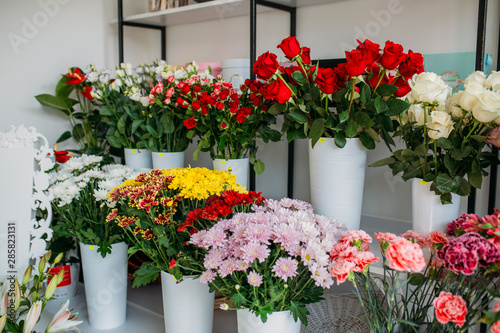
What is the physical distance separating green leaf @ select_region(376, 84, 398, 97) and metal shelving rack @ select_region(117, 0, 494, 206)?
1.02 feet

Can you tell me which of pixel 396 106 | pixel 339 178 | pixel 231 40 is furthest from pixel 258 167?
pixel 231 40

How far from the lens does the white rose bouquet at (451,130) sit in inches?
41.8

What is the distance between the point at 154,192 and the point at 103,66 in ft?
4.59

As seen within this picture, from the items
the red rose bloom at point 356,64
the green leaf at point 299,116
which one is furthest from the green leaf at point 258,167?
Answer: the red rose bloom at point 356,64

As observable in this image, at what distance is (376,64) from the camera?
4.03ft

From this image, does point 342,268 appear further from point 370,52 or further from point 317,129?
point 370,52

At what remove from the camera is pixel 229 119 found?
1.61 meters

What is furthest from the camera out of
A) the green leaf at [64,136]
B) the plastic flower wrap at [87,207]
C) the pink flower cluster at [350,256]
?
the green leaf at [64,136]

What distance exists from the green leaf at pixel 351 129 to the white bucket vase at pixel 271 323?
1.64 ft

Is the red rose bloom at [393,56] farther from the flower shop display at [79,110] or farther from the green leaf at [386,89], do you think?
the flower shop display at [79,110]

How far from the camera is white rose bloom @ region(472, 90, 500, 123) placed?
1.01 m

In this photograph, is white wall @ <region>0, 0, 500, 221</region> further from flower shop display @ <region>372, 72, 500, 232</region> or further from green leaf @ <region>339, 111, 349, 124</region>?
green leaf @ <region>339, 111, 349, 124</region>

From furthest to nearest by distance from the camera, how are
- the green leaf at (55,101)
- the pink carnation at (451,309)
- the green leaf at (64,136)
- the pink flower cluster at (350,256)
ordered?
the green leaf at (64,136) < the green leaf at (55,101) < the pink flower cluster at (350,256) < the pink carnation at (451,309)

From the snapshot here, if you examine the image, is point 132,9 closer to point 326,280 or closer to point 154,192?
point 154,192
